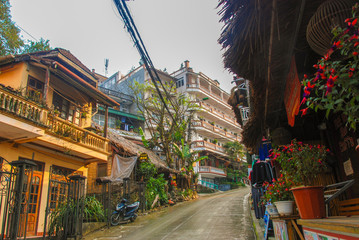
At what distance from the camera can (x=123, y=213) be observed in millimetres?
12727

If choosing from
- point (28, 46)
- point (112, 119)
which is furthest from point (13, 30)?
point (112, 119)

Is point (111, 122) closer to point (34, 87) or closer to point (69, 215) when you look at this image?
point (34, 87)

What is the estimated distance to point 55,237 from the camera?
9.27m

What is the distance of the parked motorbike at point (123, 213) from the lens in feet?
40.2

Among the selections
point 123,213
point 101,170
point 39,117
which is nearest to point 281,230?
point 123,213

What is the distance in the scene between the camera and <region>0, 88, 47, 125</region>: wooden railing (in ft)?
30.6

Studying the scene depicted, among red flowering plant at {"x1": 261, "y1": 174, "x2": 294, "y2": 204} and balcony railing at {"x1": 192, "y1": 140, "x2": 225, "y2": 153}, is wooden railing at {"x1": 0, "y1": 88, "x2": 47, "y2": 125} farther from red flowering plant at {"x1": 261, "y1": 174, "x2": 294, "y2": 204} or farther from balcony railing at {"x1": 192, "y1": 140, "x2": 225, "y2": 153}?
balcony railing at {"x1": 192, "y1": 140, "x2": 225, "y2": 153}

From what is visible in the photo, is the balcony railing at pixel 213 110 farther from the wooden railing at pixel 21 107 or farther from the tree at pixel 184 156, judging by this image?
the wooden railing at pixel 21 107

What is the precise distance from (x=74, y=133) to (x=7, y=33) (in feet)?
28.6

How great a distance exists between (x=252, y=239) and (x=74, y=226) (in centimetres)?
607

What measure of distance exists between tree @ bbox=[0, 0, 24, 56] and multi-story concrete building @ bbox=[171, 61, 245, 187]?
23.7 meters

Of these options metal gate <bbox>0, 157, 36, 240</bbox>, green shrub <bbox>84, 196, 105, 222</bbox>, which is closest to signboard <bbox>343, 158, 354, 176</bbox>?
metal gate <bbox>0, 157, 36, 240</bbox>

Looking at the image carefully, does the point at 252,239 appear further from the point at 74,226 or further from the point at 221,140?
the point at 221,140

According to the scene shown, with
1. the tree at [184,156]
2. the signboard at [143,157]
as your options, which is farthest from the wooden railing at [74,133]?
the tree at [184,156]
